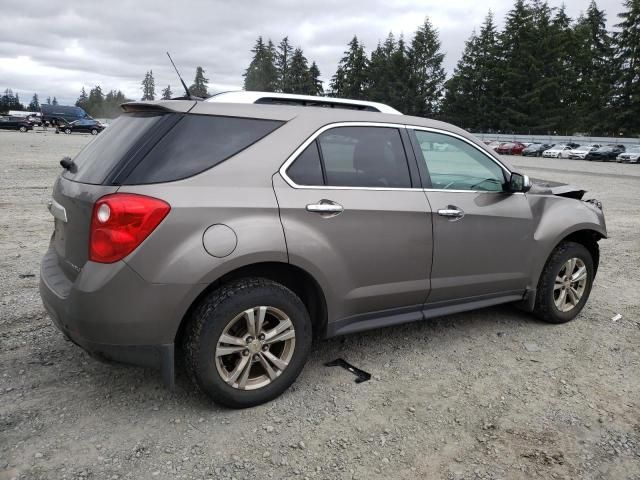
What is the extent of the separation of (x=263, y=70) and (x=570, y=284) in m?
110

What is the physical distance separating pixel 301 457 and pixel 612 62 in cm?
8307

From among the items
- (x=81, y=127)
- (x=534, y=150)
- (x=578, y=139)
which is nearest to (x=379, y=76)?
(x=578, y=139)

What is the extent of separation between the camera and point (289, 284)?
3232 millimetres

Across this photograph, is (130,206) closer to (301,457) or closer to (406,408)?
(301,457)

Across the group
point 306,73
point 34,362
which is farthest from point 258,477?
point 306,73

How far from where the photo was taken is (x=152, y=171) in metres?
2.74

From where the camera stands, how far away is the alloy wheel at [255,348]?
2906 millimetres

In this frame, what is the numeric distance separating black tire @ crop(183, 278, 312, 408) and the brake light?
501 mm

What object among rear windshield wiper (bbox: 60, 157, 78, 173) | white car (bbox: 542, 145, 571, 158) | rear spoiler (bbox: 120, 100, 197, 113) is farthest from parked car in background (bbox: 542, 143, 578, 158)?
rear windshield wiper (bbox: 60, 157, 78, 173)

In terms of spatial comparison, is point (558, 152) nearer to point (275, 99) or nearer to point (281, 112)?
point (275, 99)

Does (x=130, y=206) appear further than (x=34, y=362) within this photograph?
No

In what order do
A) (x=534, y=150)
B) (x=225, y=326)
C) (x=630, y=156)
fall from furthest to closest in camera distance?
1. (x=534, y=150)
2. (x=630, y=156)
3. (x=225, y=326)

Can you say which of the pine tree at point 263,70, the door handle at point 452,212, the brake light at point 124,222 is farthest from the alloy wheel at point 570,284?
the pine tree at point 263,70

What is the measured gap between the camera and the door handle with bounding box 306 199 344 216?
3066mm
